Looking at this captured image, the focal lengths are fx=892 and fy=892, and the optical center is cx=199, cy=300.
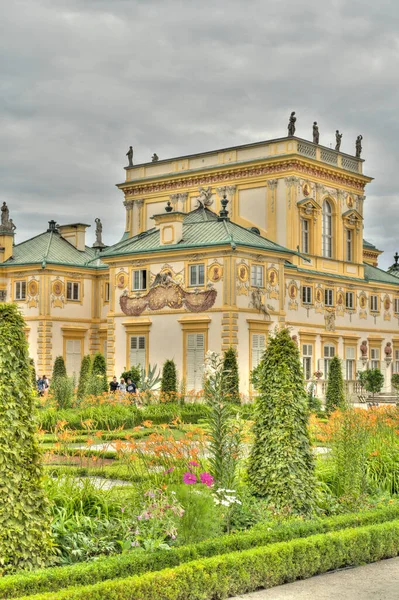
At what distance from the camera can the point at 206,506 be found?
9.17 meters

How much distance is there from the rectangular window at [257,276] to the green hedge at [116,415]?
34.6 ft

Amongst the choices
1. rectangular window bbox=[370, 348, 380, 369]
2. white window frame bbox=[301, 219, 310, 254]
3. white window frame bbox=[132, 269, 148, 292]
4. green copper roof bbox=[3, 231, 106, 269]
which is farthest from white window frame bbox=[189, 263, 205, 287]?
rectangular window bbox=[370, 348, 380, 369]

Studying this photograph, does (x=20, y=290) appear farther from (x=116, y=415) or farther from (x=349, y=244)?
(x=116, y=415)

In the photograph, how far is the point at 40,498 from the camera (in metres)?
8.30

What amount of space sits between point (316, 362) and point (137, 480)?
3321cm

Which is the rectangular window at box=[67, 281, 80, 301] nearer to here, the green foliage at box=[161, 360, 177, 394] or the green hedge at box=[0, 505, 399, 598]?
the green foliage at box=[161, 360, 177, 394]

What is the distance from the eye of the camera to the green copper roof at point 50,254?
45006mm

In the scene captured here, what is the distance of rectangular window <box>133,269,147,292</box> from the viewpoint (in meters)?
39.6

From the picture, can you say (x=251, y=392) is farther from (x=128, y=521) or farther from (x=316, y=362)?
(x=128, y=521)

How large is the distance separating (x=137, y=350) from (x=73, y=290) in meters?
7.48

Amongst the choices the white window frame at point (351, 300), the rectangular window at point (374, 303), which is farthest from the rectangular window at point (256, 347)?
the rectangular window at point (374, 303)

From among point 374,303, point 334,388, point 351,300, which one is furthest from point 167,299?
point 374,303

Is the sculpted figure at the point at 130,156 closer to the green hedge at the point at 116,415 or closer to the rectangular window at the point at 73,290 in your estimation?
the rectangular window at the point at 73,290

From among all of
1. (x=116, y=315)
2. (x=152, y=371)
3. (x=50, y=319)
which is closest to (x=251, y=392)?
(x=152, y=371)
